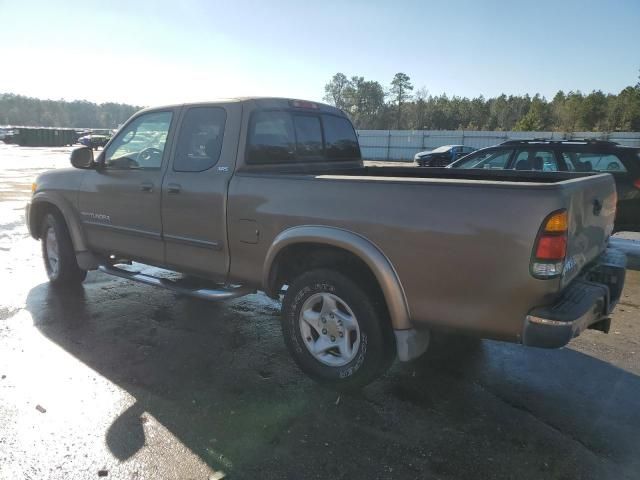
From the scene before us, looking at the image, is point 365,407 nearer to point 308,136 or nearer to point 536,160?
point 308,136

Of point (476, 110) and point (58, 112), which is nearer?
point (476, 110)

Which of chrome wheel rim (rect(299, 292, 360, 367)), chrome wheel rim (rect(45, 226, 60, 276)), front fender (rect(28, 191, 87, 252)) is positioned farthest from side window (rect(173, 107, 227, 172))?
chrome wheel rim (rect(45, 226, 60, 276))

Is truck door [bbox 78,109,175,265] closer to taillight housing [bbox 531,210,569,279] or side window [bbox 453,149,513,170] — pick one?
taillight housing [bbox 531,210,569,279]

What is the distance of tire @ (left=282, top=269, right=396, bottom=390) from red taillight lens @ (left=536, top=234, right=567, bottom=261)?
107 cm

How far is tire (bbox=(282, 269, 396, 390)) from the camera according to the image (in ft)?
10.4

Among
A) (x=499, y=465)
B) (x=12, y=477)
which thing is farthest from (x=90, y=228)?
(x=499, y=465)

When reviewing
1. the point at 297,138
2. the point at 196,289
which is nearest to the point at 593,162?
the point at 297,138

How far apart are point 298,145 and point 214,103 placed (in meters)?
0.79

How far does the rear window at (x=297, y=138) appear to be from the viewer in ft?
12.9

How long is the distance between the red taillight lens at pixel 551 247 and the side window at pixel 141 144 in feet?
10.6

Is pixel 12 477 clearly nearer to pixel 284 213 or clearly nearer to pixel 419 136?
pixel 284 213

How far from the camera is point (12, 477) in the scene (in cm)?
252

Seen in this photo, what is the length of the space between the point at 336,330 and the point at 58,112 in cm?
17662

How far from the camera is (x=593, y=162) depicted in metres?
7.46
